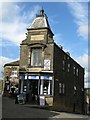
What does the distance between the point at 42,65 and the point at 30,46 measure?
2878 mm

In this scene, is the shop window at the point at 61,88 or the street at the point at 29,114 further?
the shop window at the point at 61,88

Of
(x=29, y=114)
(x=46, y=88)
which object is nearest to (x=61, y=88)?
(x=46, y=88)

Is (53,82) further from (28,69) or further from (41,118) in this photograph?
(41,118)

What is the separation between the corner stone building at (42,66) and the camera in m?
31.4

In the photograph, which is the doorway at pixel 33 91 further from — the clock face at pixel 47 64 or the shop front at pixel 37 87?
the clock face at pixel 47 64

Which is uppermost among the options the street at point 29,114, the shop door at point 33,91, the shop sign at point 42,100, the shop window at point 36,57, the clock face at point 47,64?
the shop window at point 36,57

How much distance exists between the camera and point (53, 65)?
31625 mm

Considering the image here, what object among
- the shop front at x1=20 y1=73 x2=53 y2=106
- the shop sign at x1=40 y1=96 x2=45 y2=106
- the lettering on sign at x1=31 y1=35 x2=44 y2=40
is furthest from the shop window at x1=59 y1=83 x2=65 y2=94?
the lettering on sign at x1=31 y1=35 x2=44 y2=40

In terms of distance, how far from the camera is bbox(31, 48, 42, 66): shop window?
106 feet

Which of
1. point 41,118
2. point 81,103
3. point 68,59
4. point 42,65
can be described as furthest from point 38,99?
point 81,103

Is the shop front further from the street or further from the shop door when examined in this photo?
the street

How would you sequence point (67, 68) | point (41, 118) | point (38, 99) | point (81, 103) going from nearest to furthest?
1. point (41, 118)
2. point (38, 99)
3. point (67, 68)
4. point (81, 103)

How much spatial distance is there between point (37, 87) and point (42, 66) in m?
2.66

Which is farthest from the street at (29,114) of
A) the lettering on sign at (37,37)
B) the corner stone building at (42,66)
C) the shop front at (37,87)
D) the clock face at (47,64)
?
the lettering on sign at (37,37)
